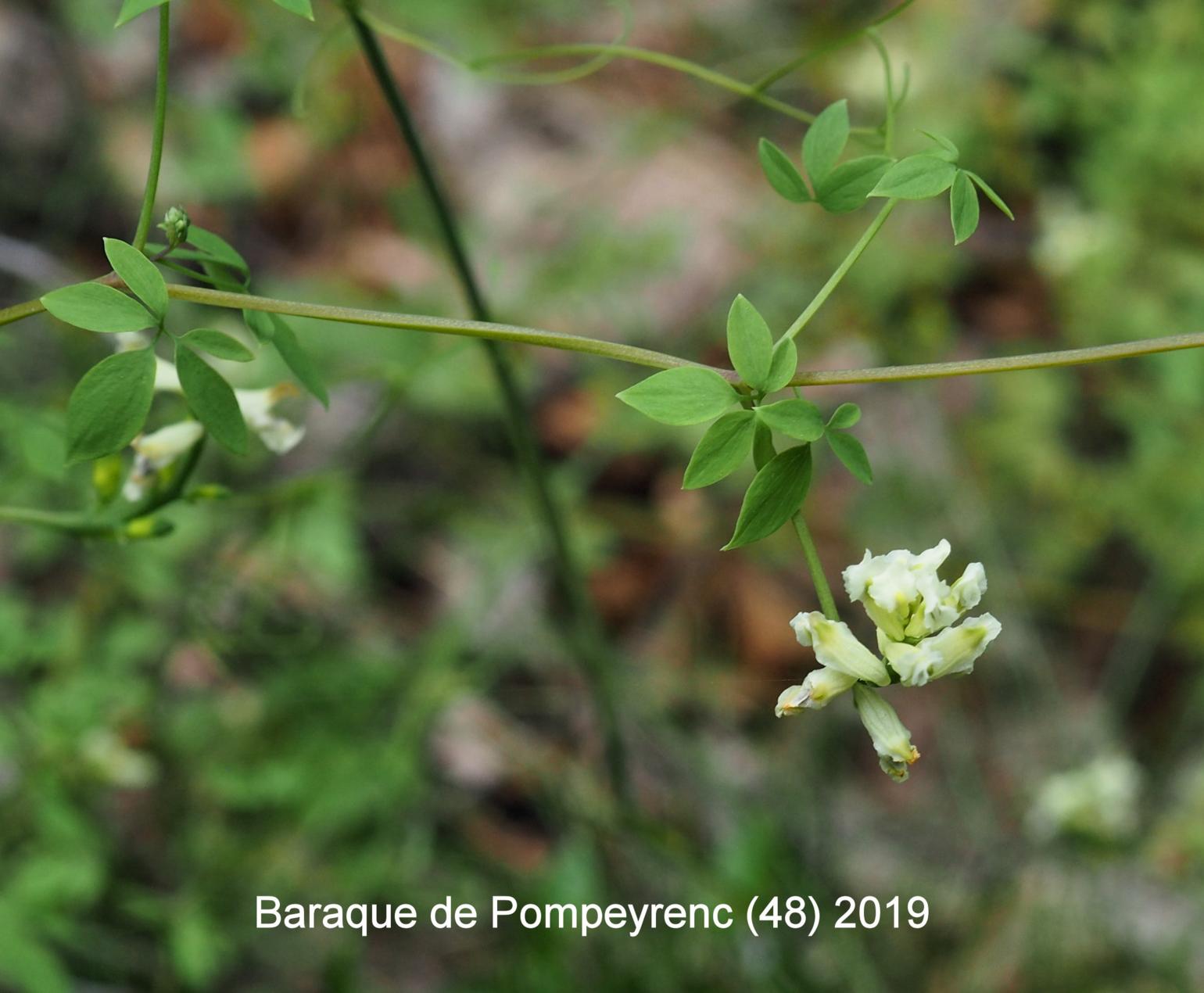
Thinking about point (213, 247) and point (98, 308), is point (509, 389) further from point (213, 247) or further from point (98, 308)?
point (98, 308)

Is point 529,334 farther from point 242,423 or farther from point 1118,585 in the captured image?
point 1118,585

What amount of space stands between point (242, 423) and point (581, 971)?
53.5 inches

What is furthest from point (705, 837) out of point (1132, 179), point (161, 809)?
point (1132, 179)

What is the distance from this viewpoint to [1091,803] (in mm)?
1862

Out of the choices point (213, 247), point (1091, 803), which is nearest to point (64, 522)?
point (213, 247)

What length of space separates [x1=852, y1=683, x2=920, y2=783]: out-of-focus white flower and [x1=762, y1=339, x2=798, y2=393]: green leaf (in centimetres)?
22

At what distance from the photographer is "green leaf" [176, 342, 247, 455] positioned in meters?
0.69

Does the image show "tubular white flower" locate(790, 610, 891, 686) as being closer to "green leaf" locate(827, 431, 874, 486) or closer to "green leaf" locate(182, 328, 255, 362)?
"green leaf" locate(827, 431, 874, 486)

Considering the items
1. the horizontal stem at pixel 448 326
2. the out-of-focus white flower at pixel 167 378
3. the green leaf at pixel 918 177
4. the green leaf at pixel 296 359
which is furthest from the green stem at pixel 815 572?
the out-of-focus white flower at pixel 167 378

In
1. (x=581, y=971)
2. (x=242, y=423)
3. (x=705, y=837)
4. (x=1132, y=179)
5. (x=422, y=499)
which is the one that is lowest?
(x=705, y=837)

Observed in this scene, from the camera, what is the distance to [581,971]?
Result: 1754 mm

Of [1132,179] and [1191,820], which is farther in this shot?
[1132,179]

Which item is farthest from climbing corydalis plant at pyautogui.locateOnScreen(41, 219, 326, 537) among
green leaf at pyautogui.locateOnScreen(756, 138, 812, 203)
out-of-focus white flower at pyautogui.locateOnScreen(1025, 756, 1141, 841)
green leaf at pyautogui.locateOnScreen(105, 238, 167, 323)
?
out-of-focus white flower at pyautogui.locateOnScreen(1025, 756, 1141, 841)

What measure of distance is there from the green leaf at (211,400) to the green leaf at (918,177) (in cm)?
45
